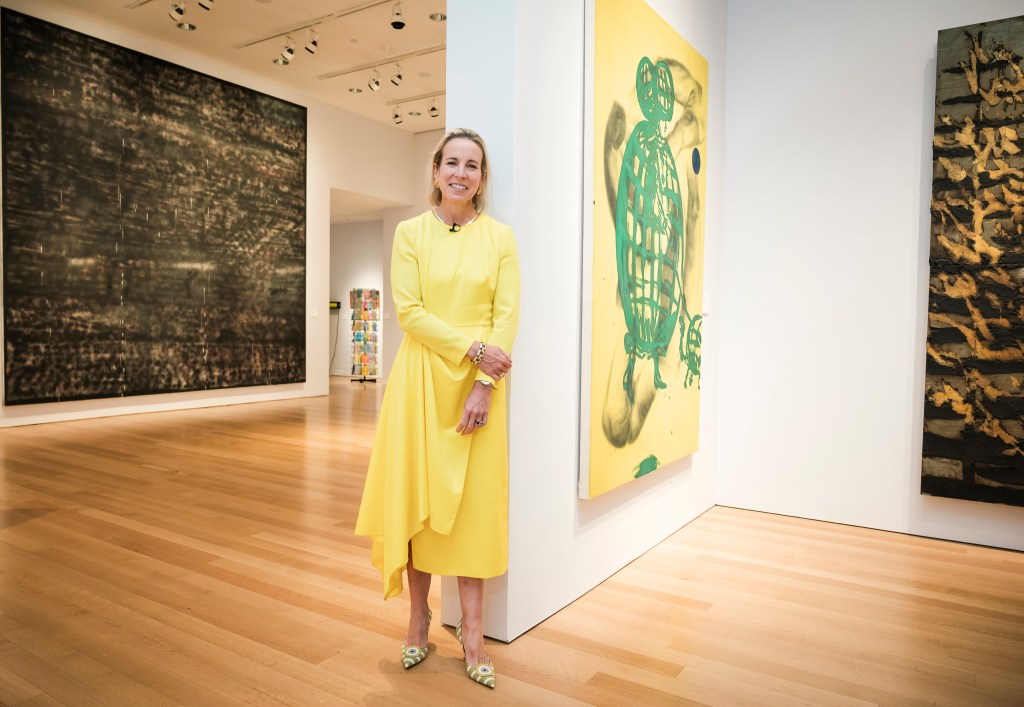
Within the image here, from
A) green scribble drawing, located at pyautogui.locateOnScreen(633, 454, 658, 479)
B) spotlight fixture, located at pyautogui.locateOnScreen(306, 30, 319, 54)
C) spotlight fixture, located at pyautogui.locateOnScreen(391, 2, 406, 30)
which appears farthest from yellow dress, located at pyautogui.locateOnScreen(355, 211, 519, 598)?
spotlight fixture, located at pyautogui.locateOnScreen(306, 30, 319, 54)

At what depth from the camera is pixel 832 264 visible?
4.05 metres

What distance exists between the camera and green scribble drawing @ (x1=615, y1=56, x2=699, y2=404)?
309 centimetres

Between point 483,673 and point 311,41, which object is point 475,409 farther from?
point 311,41

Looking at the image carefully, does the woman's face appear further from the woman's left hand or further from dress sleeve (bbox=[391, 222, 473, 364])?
the woman's left hand

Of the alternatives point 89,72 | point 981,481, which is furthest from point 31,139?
point 981,481

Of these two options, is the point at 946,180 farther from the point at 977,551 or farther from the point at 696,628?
the point at 696,628

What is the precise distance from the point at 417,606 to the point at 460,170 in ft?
4.76

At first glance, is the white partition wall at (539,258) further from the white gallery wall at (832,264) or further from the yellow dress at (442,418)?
the white gallery wall at (832,264)

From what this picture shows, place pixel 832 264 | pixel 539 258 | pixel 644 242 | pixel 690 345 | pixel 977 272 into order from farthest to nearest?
1. pixel 832 264
2. pixel 690 345
3. pixel 977 272
4. pixel 644 242
5. pixel 539 258

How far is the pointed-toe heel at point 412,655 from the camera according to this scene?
220 centimetres

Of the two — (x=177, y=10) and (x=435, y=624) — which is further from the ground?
(x=177, y=10)

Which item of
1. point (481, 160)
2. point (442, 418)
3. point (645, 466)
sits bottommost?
point (645, 466)

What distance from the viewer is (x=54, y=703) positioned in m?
1.95

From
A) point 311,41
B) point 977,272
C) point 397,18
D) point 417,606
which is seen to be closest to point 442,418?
point 417,606
